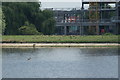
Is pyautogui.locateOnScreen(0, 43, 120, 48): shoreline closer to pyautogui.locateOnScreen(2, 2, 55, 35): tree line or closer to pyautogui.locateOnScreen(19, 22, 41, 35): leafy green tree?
pyautogui.locateOnScreen(2, 2, 55, 35): tree line

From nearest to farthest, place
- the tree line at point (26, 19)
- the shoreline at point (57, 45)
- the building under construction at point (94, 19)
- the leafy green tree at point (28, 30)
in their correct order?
the shoreline at point (57, 45)
the leafy green tree at point (28, 30)
the tree line at point (26, 19)
the building under construction at point (94, 19)

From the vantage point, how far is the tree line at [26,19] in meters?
69.9

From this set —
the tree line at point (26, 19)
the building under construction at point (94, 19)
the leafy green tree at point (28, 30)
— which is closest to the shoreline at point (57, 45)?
the tree line at point (26, 19)

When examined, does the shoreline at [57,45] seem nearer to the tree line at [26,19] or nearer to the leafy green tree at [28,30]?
the tree line at [26,19]

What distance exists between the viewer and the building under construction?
86750 mm

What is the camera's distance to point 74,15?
98.8 metres

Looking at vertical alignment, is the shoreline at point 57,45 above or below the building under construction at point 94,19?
below

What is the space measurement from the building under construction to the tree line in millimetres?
13957

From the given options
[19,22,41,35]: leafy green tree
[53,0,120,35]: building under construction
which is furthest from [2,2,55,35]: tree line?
[53,0,120,35]: building under construction

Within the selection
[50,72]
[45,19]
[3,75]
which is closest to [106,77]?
[50,72]

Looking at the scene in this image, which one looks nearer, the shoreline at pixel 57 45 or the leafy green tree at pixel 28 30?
the shoreline at pixel 57 45

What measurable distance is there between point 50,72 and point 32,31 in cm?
4306

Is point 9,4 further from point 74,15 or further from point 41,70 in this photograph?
point 41,70

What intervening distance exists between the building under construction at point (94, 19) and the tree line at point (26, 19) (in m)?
14.0
